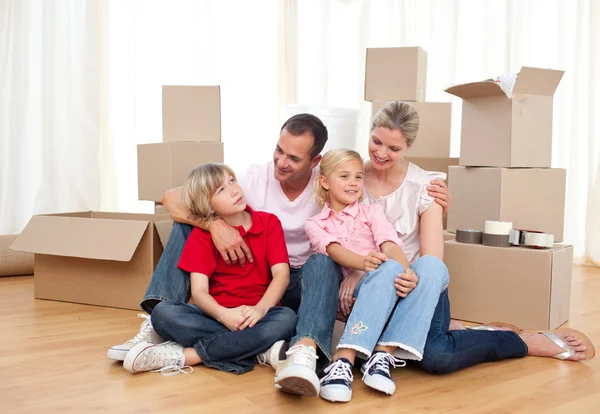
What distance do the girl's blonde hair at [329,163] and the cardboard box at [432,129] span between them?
1020 millimetres

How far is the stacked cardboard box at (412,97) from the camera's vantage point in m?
2.81

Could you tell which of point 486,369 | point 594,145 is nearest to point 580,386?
point 486,369

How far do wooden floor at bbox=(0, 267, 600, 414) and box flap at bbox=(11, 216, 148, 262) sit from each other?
0.38 m

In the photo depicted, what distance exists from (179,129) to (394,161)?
3.74 ft

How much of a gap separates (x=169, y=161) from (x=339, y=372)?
1.43m

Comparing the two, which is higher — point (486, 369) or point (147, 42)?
point (147, 42)

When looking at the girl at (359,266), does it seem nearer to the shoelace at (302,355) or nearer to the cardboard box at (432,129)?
the shoelace at (302,355)

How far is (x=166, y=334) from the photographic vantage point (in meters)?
1.70

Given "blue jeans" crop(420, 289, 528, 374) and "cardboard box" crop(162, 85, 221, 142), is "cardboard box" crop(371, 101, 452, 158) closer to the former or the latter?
"cardboard box" crop(162, 85, 221, 142)

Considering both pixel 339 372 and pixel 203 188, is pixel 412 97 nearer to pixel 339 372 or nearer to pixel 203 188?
pixel 203 188

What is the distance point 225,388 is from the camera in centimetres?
151

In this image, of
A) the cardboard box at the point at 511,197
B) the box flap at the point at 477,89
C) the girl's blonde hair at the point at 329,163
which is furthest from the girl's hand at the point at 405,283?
the box flap at the point at 477,89

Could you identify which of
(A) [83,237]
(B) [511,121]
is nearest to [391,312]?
(B) [511,121]

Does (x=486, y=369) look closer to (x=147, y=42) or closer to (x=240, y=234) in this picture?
(x=240, y=234)
